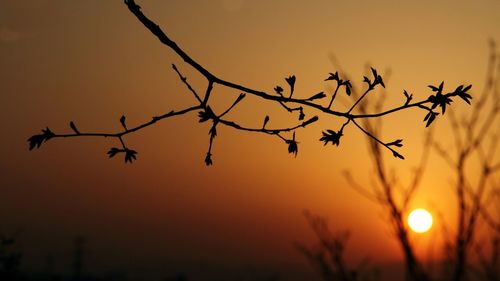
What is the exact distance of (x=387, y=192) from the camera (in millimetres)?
6762

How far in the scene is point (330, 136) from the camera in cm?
279

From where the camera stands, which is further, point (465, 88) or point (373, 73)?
point (373, 73)

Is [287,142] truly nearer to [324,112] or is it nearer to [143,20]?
[324,112]

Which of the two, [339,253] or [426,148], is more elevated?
[426,148]

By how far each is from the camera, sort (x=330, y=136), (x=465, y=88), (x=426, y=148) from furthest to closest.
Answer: (x=426, y=148) → (x=330, y=136) → (x=465, y=88)

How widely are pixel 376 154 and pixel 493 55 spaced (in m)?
2.27

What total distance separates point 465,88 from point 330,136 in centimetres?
59

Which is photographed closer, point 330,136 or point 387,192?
point 330,136

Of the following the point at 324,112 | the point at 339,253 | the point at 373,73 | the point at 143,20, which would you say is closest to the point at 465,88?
the point at 373,73

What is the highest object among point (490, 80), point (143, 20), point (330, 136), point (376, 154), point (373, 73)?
point (490, 80)

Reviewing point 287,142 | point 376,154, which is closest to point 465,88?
point 287,142

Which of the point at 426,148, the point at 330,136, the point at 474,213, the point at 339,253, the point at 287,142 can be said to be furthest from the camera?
the point at 339,253

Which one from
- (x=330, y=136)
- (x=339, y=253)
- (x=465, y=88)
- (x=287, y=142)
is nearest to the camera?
(x=465, y=88)

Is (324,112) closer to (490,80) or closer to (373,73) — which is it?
(373,73)
